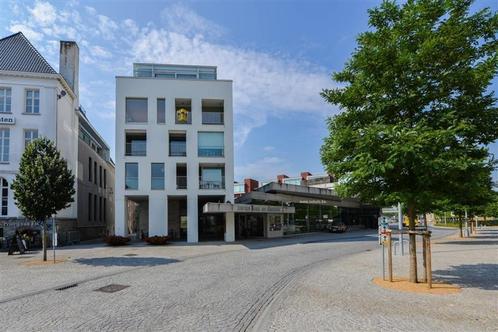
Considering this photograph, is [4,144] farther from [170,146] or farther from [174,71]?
[174,71]

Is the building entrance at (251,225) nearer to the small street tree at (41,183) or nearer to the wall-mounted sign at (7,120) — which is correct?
the wall-mounted sign at (7,120)

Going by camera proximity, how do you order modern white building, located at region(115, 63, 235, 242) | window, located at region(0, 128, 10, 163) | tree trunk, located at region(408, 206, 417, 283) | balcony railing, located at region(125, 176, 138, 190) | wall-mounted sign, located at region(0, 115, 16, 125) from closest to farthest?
1. tree trunk, located at region(408, 206, 417, 283)
2. window, located at region(0, 128, 10, 163)
3. wall-mounted sign, located at region(0, 115, 16, 125)
4. balcony railing, located at region(125, 176, 138, 190)
5. modern white building, located at region(115, 63, 235, 242)

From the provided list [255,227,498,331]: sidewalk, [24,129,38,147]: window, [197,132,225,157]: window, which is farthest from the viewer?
[197,132,225,157]: window

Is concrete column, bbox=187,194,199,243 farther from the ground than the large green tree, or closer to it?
closer to it

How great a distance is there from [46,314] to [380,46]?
409 inches

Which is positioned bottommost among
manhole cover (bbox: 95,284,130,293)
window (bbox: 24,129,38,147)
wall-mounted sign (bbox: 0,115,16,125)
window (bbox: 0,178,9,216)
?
manhole cover (bbox: 95,284,130,293)

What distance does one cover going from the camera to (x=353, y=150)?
1143cm

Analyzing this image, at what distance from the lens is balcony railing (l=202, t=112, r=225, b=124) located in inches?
1362

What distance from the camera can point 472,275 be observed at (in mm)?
13195

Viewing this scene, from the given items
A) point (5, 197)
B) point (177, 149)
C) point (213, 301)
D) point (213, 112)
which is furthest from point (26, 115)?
point (213, 301)

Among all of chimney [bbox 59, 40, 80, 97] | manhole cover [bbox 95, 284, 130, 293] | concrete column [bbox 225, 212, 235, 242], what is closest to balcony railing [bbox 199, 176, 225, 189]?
concrete column [bbox 225, 212, 235, 242]

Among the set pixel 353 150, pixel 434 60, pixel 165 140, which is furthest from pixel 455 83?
pixel 165 140

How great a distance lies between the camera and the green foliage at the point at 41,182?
18.8 m

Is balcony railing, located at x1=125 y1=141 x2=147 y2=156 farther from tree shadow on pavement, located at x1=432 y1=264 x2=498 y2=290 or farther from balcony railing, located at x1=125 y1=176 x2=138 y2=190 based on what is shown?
tree shadow on pavement, located at x1=432 y1=264 x2=498 y2=290
